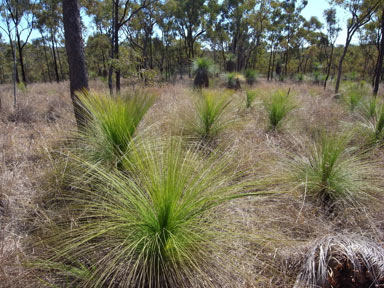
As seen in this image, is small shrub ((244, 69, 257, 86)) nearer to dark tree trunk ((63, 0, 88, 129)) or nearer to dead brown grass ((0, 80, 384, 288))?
dead brown grass ((0, 80, 384, 288))

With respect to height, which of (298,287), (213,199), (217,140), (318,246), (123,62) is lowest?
(298,287)

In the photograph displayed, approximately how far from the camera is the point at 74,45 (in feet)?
11.0

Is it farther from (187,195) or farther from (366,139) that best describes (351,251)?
(366,139)

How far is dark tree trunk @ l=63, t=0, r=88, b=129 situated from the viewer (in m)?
3.25

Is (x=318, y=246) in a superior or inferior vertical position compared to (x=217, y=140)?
inferior

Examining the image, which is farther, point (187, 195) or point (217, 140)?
point (217, 140)

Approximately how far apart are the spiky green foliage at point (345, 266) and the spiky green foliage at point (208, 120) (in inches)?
88.9

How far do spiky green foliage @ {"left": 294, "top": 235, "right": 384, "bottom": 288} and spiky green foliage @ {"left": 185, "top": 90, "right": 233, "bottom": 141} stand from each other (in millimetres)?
2258

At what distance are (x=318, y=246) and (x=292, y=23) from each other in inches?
970

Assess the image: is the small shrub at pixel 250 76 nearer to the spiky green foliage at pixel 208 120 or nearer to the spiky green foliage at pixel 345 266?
the spiky green foliage at pixel 208 120

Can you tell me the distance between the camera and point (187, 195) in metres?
1.27

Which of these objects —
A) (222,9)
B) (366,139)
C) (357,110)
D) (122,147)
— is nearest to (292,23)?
(222,9)

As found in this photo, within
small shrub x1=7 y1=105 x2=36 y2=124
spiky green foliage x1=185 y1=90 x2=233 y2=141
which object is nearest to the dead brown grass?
spiky green foliage x1=185 y1=90 x2=233 y2=141

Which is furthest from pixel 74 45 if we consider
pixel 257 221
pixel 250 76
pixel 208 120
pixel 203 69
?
pixel 250 76
